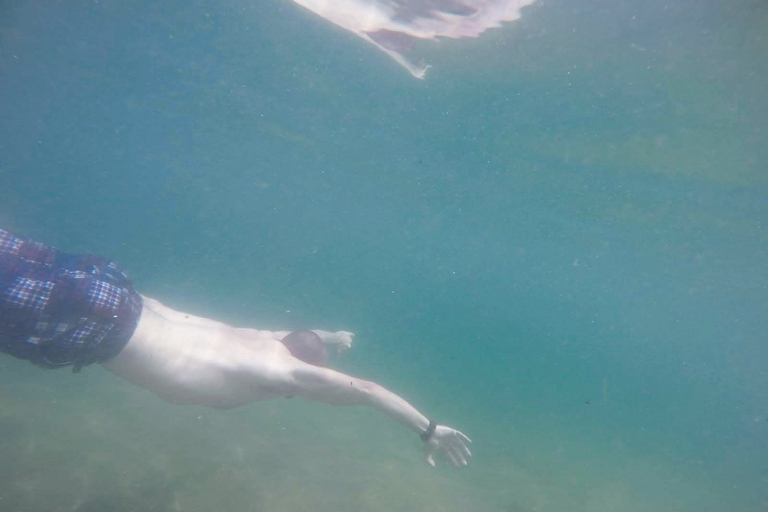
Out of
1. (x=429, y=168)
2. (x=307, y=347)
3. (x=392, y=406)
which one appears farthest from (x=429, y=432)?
(x=429, y=168)

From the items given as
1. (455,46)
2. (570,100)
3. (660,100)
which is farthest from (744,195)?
(455,46)

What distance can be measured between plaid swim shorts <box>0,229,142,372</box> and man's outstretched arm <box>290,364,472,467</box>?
1.79 metres

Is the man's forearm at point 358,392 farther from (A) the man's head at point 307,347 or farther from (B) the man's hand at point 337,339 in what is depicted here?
(B) the man's hand at point 337,339

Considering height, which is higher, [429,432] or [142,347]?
Answer: [429,432]

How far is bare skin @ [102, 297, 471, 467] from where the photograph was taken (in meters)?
4.12

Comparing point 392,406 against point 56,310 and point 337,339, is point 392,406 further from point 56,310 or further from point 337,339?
point 56,310

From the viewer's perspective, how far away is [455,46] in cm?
1240

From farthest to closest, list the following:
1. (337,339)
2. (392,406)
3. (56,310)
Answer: (337,339)
(392,406)
(56,310)

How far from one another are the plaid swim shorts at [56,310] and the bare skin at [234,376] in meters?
0.26

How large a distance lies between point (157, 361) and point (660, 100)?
1418 cm

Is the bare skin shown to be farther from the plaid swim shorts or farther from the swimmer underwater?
the plaid swim shorts

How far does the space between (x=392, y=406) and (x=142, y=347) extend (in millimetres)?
2520

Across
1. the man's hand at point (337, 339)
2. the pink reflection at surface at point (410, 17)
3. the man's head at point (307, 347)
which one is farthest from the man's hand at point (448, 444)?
the pink reflection at surface at point (410, 17)

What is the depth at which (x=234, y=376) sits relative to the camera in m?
4.36
